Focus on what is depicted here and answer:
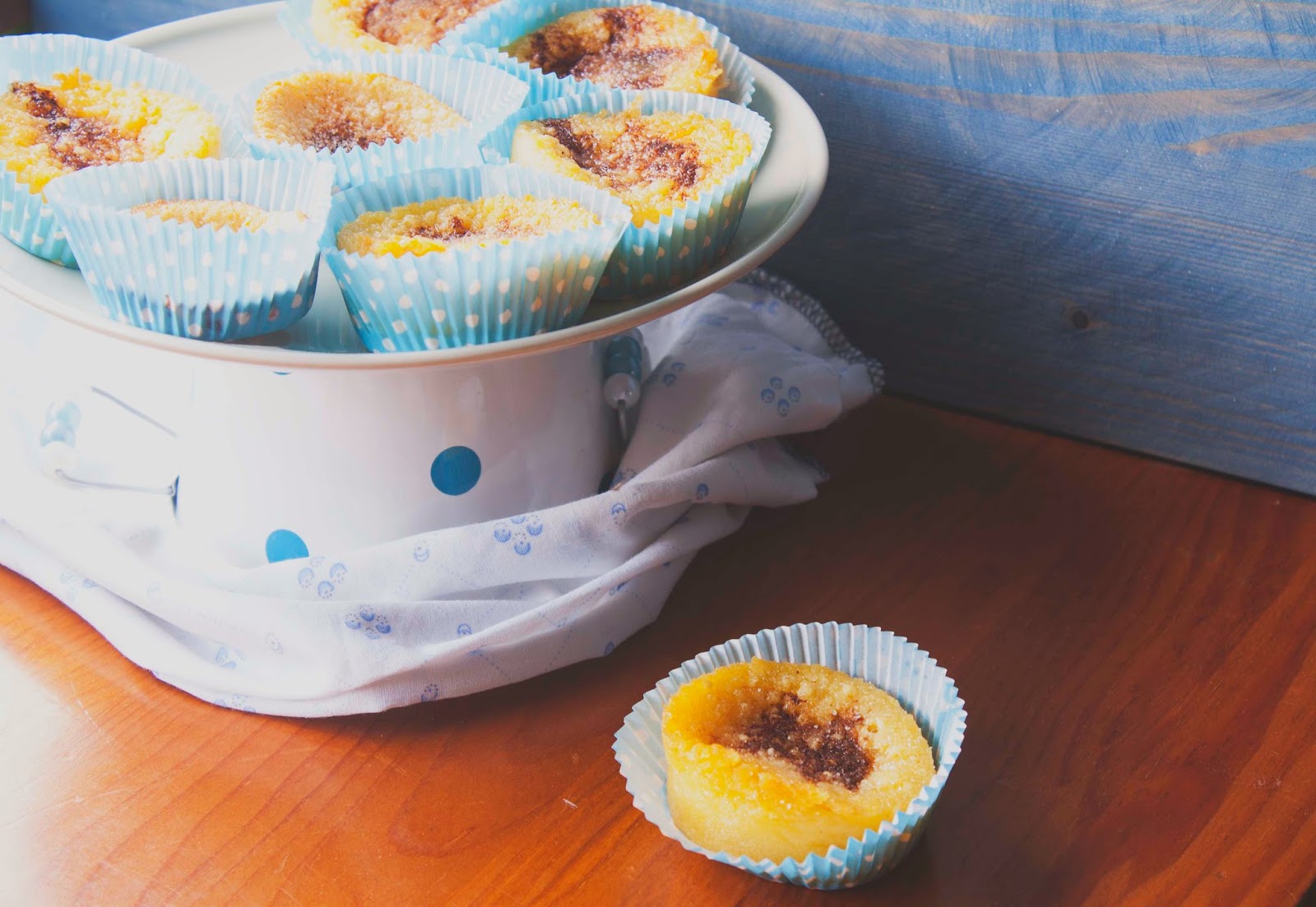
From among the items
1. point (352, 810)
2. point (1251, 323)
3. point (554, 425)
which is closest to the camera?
point (352, 810)

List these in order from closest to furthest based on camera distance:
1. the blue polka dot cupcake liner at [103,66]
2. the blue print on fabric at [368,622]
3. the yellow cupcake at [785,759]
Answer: the yellow cupcake at [785,759] → the blue print on fabric at [368,622] → the blue polka dot cupcake liner at [103,66]

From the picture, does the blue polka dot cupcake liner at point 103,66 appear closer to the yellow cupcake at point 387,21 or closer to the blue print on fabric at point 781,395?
the yellow cupcake at point 387,21

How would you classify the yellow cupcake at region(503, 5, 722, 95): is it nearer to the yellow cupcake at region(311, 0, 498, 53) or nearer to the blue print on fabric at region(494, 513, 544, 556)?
the yellow cupcake at region(311, 0, 498, 53)

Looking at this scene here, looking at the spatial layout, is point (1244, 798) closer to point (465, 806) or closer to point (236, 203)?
point (465, 806)

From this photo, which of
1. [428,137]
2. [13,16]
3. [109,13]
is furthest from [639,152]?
[13,16]

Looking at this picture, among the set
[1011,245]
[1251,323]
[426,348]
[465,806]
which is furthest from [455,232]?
[1251,323]

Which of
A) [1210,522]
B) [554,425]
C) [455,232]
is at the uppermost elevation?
[455,232]

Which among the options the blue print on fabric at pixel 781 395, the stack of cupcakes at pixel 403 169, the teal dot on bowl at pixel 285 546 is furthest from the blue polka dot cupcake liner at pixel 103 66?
the blue print on fabric at pixel 781 395
